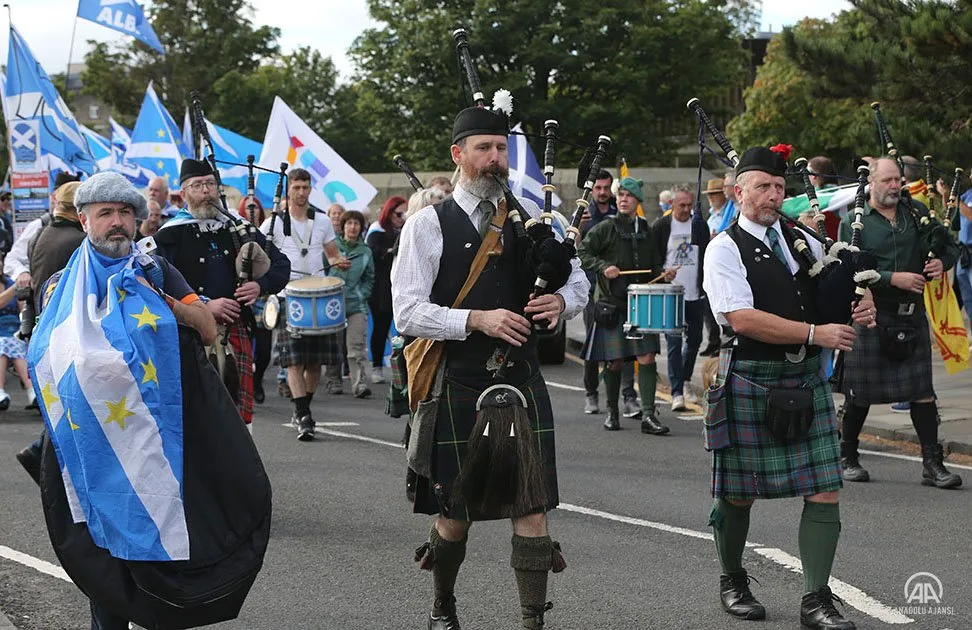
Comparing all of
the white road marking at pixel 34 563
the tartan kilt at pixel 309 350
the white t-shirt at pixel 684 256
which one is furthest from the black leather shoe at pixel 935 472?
the white road marking at pixel 34 563

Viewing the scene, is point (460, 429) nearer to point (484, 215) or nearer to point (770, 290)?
point (484, 215)

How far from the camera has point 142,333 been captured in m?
4.37

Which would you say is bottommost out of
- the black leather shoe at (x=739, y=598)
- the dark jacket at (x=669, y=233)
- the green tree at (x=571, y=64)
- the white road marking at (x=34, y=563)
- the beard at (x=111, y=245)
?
the white road marking at (x=34, y=563)

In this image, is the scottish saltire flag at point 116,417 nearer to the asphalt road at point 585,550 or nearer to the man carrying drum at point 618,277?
the asphalt road at point 585,550

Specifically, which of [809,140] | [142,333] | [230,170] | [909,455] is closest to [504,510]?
[142,333]

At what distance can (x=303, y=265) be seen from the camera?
37.0 feet

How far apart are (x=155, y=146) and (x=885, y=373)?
13462 mm

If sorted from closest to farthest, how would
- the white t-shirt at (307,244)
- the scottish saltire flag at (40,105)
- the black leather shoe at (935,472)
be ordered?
1. the black leather shoe at (935,472)
2. the white t-shirt at (307,244)
3. the scottish saltire flag at (40,105)

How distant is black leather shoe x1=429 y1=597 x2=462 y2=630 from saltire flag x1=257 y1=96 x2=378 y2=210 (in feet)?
34.5

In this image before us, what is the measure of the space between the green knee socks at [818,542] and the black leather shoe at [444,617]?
51.9 inches

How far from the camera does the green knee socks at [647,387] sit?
10.5 meters

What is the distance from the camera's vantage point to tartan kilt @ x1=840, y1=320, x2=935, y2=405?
812 centimetres

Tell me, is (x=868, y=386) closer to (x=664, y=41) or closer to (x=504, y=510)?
(x=504, y=510)

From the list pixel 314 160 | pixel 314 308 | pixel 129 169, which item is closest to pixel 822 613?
pixel 314 308
